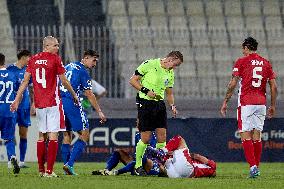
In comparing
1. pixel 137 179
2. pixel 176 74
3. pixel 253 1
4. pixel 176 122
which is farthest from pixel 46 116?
pixel 253 1

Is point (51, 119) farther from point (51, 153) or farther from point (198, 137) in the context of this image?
point (198, 137)

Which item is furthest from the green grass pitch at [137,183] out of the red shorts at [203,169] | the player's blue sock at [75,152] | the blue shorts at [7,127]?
the blue shorts at [7,127]

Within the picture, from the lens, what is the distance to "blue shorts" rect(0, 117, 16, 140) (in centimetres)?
1815

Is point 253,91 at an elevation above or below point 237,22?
below

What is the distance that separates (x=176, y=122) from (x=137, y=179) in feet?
28.6

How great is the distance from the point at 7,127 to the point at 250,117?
5.15 meters

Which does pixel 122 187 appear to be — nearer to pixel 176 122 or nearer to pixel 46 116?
pixel 46 116

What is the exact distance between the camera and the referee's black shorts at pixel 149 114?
1505cm

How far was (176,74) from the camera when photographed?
25578 mm

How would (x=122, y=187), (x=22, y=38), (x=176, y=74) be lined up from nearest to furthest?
1. (x=122, y=187)
2. (x=22, y=38)
3. (x=176, y=74)

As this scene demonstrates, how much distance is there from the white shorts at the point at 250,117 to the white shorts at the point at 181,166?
45.3 inches

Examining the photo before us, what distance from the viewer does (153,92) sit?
14.8m

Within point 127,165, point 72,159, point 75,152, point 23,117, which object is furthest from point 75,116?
point 23,117

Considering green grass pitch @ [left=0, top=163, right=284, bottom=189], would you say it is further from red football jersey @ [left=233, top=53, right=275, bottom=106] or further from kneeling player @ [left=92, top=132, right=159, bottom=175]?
red football jersey @ [left=233, top=53, right=275, bottom=106]
